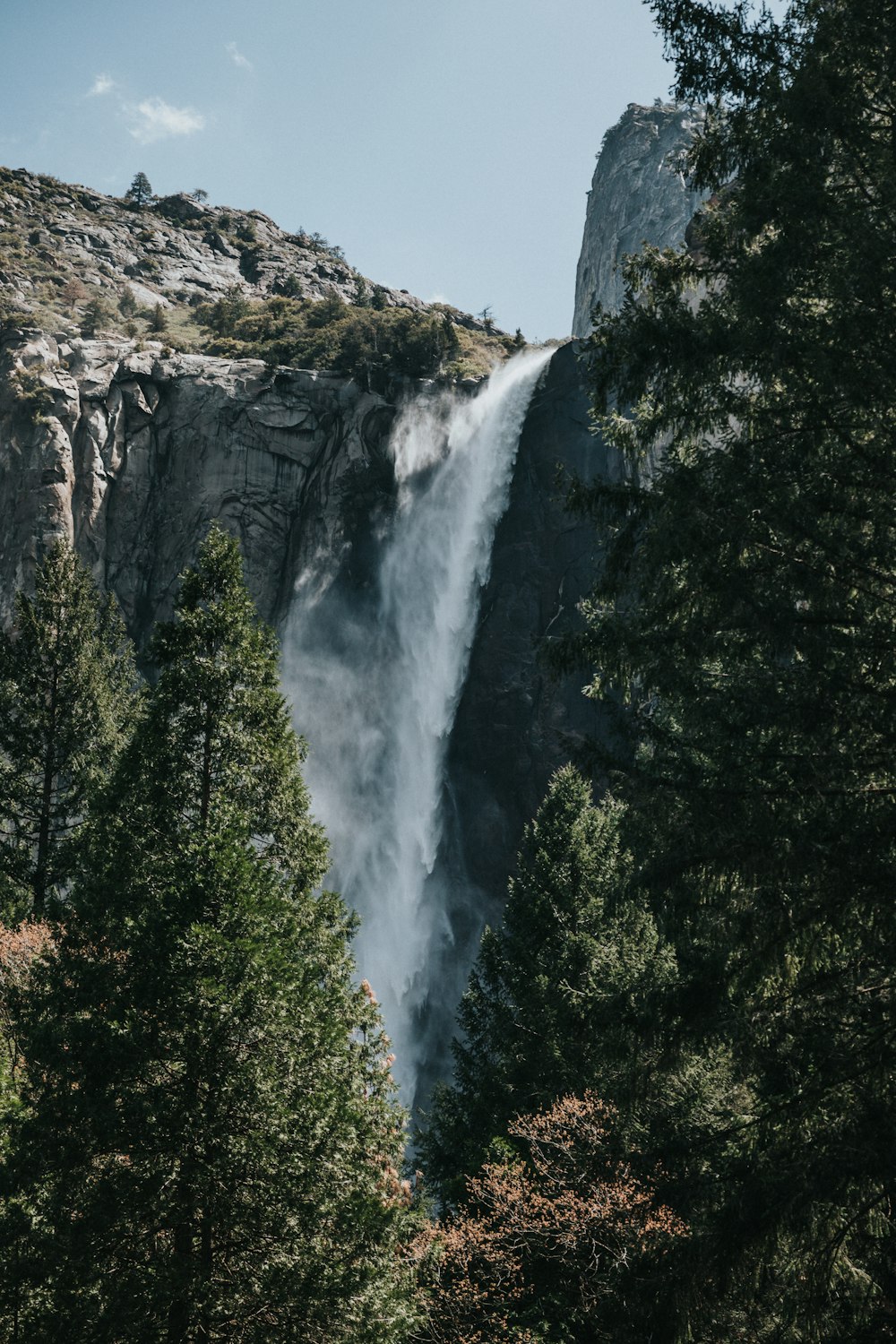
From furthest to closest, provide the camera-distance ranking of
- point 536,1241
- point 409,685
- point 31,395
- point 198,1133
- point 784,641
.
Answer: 1. point 31,395
2. point 409,685
3. point 536,1241
4. point 198,1133
5. point 784,641

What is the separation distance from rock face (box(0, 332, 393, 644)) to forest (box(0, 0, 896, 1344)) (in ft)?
105

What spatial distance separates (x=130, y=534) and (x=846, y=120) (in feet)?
135

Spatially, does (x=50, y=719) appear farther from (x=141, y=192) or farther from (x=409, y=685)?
(x=141, y=192)

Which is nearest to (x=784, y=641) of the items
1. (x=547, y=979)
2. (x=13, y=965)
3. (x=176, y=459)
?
(x=547, y=979)

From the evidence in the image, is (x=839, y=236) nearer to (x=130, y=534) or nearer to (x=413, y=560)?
(x=413, y=560)

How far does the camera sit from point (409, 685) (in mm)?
40625

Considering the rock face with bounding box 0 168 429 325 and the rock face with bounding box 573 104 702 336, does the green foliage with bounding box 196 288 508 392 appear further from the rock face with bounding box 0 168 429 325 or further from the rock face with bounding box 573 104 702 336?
the rock face with bounding box 573 104 702 336

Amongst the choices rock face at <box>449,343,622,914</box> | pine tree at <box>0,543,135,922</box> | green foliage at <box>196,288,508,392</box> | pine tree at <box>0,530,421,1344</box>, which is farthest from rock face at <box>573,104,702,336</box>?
pine tree at <box>0,530,421,1344</box>

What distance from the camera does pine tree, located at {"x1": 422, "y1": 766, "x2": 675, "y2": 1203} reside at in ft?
52.9

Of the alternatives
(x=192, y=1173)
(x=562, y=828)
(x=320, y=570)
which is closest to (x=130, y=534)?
(x=320, y=570)

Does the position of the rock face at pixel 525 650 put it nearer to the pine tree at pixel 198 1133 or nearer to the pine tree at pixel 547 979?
the pine tree at pixel 547 979

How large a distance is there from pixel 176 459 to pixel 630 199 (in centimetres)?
5898

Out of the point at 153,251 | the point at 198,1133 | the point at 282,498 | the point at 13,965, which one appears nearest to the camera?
the point at 198,1133

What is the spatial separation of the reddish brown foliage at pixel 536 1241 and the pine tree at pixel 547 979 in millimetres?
1641
